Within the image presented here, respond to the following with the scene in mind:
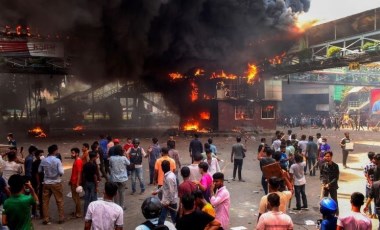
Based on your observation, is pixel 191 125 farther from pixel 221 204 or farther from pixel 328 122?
pixel 221 204

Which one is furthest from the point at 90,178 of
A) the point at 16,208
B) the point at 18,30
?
the point at 18,30

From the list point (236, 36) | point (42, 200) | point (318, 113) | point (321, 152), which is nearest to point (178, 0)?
point (236, 36)

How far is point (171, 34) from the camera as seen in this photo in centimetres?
2591

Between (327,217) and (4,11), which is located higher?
(4,11)

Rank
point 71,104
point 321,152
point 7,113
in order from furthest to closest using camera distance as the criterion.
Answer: point 71,104 < point 7,113 < point 321,152

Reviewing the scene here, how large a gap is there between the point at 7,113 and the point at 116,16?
23174 mm

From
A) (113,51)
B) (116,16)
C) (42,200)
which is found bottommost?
(42,200)

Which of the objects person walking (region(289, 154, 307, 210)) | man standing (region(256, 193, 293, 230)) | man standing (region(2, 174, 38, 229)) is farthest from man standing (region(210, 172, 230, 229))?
person walking (region(289, 154, 307, 210))

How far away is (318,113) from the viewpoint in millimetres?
46781

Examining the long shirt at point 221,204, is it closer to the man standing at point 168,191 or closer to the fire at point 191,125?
the man standing at point 168,191

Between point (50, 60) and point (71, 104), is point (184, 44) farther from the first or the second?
point (71, 104)

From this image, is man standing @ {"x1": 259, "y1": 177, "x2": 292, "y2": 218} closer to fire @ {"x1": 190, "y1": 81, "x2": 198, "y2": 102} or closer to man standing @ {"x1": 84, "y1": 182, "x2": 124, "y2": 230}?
man standing @ {"x1": 84, "y1": 182, "x2": 124, "y2": 230}

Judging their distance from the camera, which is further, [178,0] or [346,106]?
[346,106]

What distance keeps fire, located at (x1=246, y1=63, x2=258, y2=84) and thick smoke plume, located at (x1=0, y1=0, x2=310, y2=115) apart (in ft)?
3.40
